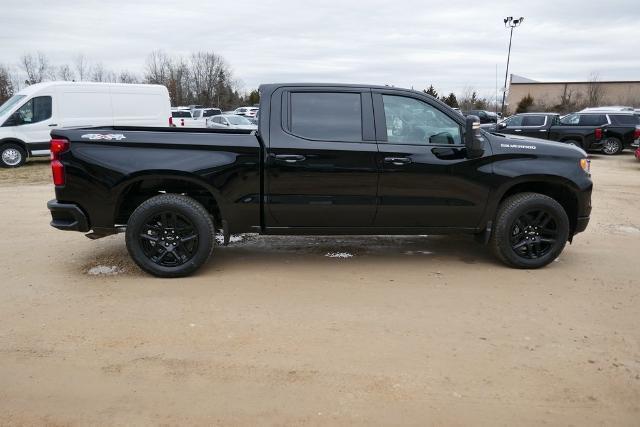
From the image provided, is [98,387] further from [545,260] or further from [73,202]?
[545,260]

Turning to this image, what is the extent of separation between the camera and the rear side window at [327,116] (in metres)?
5.01

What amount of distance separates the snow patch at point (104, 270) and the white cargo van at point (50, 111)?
941 cm

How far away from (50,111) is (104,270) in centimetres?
1111

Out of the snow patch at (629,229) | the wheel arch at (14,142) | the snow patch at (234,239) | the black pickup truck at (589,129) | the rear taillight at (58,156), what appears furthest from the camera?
the black pickup truck at (589,129)

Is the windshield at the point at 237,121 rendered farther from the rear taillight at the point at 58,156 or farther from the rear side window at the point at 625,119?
the rear taillight at the point at 58,156

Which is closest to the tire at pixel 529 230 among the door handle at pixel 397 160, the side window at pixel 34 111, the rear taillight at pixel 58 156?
the door handle at pixel 397 160

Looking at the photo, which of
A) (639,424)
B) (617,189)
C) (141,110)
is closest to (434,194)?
(639,424)

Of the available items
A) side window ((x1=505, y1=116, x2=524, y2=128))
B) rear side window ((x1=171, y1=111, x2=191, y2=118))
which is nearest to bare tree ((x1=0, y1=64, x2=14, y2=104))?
rear side window ((x1=171, y1=111, x2=191, y2=118))

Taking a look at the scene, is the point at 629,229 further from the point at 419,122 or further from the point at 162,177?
the point at 162,177

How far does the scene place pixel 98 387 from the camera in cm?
312

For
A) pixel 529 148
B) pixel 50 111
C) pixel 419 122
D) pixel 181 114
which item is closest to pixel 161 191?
pixel 419 122

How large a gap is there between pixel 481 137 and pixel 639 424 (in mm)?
2960

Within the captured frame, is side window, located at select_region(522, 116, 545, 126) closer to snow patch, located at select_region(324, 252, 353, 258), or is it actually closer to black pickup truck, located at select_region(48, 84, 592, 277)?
black pickup truck, located at select_region(48, 84, 592, 277)

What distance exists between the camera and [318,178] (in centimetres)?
496
